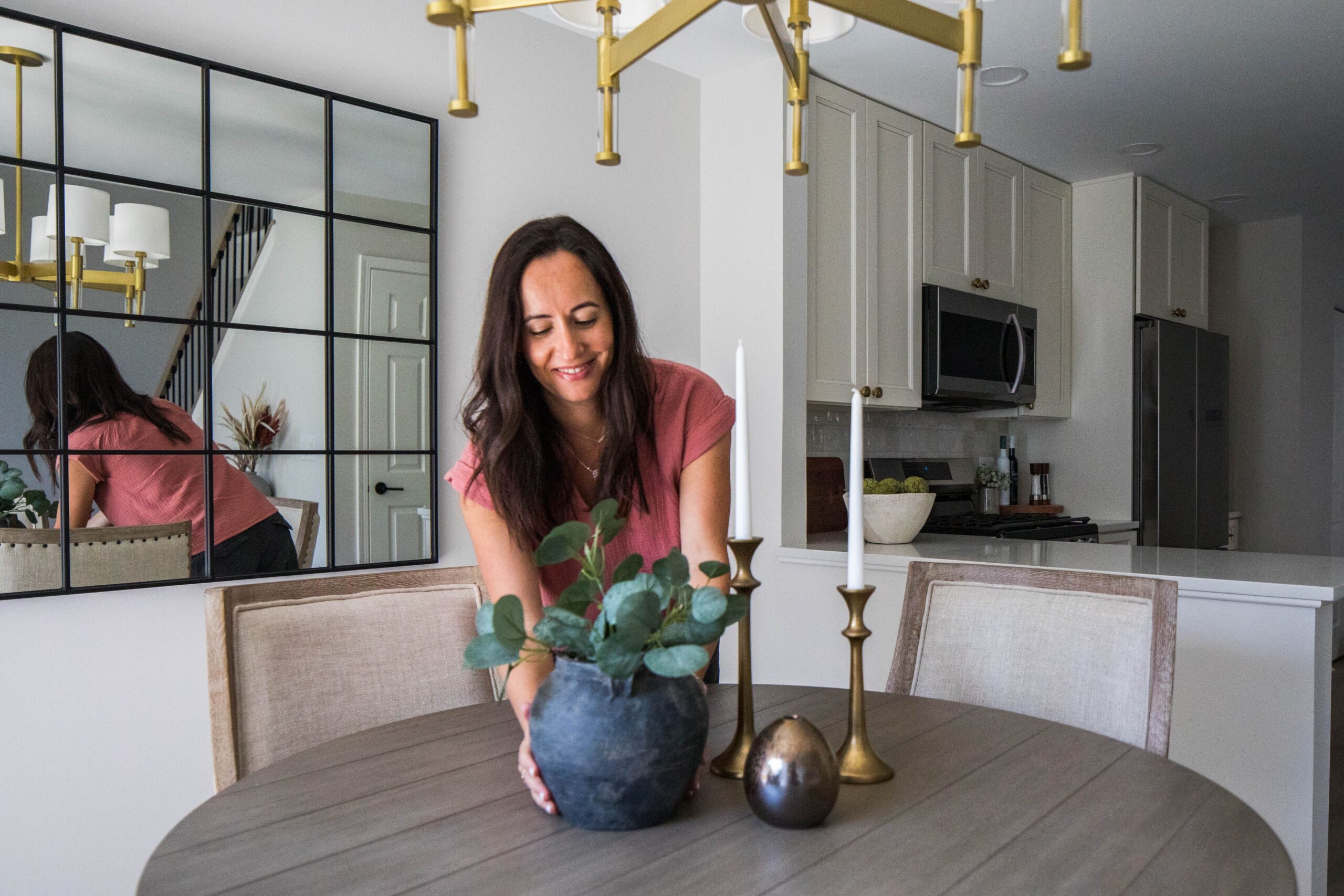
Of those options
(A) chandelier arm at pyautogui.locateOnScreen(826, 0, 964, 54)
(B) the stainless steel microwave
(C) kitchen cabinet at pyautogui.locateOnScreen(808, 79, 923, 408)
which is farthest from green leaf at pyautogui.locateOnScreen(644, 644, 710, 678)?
(B) the stainless steel microwave

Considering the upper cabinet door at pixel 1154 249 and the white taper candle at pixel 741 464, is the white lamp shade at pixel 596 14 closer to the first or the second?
the white taper candle at pixel 741 464

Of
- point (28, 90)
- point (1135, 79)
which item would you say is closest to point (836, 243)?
point (1135, 79)

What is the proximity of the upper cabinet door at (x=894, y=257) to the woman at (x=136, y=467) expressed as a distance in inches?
78.4

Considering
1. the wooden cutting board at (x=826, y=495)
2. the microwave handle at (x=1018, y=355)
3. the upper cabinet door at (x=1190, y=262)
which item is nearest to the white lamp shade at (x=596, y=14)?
the wooden cutting board at (x=826, y=495)

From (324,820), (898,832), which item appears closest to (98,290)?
(324,820)

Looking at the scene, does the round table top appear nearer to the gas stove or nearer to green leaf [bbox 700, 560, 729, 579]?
→ green leaf [bbox 700, 560, 729, 579]

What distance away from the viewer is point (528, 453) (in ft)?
4.48

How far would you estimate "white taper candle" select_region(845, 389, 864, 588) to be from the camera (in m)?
0.88

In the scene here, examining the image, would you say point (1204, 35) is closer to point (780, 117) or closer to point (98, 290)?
point (780, 117)

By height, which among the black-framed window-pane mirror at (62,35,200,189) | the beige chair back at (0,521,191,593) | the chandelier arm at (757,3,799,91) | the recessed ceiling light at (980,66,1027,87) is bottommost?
the beige chair back at (0,521,191,593)

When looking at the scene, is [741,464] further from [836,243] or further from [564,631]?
[836,243]

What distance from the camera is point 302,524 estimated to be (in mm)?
2203

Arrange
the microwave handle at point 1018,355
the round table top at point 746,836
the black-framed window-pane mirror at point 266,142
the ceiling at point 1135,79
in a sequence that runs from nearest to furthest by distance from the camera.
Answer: the round table top at point 746,836 < the black-framed window-pane mirror at point 266,142 < the ceiling at point 1135,79 < the microwave handle at point 1018,355

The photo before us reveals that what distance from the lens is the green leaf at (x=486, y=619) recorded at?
0.85m
